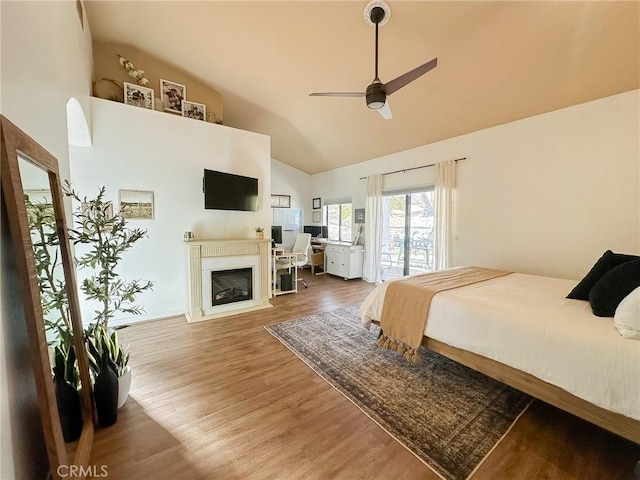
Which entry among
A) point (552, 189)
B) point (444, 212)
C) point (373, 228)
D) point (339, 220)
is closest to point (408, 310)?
point (444, 212)

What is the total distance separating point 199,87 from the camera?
13.0ft

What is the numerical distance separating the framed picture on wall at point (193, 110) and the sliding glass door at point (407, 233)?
3.55 metres

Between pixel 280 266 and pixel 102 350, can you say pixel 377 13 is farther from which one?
pixel 280 266

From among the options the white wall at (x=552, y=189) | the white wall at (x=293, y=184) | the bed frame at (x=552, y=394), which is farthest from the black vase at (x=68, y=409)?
the white wall at (x=293, y=184)

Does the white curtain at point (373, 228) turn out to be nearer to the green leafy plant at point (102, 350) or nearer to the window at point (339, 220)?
the window at point (339, 220)

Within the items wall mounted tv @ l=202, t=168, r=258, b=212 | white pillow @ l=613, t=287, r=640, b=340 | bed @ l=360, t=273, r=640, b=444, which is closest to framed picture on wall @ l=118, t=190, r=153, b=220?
wall mounted tv @ l=202, t=168, r=258, b=212

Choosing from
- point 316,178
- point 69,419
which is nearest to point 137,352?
point 69,419

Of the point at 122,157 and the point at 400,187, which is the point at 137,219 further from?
the point at 400,187

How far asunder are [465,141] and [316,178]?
154 inches

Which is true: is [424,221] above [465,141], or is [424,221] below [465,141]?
below

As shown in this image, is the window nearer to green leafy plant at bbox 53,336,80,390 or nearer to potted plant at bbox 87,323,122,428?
potted plant at bbox 87,323,122,428

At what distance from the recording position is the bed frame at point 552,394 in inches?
51.9
